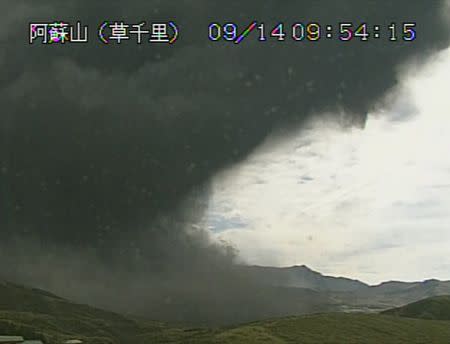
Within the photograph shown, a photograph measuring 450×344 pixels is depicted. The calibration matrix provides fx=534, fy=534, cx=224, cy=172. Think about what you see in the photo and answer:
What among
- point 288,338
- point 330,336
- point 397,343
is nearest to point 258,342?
point 288,338

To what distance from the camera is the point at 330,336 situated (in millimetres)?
194750

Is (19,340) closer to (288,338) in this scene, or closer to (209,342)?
(209,342)

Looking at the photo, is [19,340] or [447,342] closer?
[19,340]

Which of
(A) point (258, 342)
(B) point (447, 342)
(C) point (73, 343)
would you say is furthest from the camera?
(B) point (447, 342)

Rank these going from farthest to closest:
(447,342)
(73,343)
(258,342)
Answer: (447,342) < (258,342) < (73,343)

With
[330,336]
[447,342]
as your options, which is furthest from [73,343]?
[447,342]

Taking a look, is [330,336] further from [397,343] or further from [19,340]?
[19,340]

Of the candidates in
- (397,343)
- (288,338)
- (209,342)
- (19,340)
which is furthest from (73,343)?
(397,343)

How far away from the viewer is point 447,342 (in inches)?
7318

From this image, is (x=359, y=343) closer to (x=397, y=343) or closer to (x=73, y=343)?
(x=397, y=343)

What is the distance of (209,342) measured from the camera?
185 m

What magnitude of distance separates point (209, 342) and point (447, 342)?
82.8m

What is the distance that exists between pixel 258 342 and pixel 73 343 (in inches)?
2311

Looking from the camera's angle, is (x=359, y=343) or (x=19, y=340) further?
(x=359, y=343)
